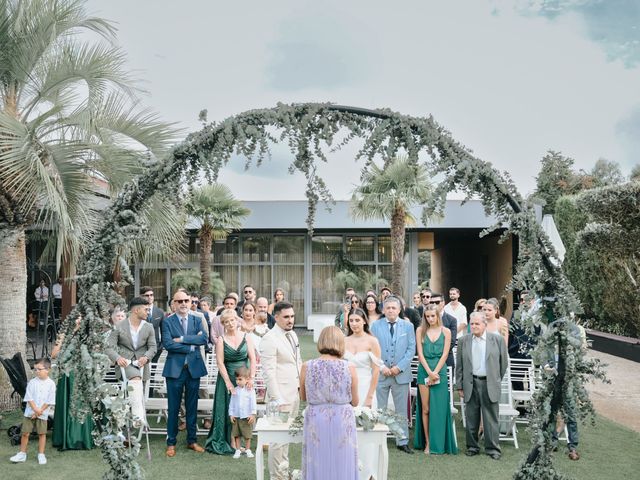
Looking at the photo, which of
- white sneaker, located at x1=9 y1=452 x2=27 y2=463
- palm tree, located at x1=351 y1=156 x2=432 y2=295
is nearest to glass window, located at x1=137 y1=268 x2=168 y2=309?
palm tree, located at x1=351 y1=156 x2=432 y2=295

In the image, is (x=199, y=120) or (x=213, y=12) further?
(x=213, y=12)

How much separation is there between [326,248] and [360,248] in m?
1.30

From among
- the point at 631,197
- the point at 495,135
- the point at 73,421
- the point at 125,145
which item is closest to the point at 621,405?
the point at 631,197

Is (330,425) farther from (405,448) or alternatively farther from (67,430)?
(67,430)

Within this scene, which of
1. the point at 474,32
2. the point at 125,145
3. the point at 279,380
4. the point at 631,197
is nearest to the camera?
the point at 279,380

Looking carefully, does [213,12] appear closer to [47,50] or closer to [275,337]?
[47,50]

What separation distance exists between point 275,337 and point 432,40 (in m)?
22.0

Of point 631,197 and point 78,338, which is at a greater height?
point 631,197

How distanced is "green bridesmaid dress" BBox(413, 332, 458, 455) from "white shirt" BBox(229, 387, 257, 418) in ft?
7.07

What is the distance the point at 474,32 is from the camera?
2645 centimetres

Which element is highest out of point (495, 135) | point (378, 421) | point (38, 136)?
point (495, 135)

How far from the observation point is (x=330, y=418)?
17.2ft

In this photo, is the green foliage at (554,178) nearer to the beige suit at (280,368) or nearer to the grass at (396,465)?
the grass at (396,465)

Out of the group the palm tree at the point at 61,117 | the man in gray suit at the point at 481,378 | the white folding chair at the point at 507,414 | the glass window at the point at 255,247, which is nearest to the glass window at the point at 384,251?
the glass window at the point at 255,247
